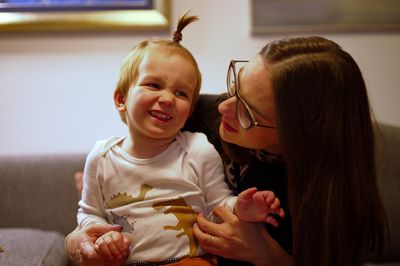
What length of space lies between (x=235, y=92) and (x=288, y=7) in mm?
1150

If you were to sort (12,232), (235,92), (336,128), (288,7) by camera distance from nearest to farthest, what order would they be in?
(336,128) → (235,92) → (12,232) → (288,7)

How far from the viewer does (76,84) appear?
2168 mm

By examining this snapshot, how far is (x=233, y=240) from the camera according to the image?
1.13m

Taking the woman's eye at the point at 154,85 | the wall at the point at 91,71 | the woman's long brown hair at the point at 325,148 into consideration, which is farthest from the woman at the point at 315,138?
the wall at the point at 91,71

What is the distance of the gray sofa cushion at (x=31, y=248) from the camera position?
1483 mm

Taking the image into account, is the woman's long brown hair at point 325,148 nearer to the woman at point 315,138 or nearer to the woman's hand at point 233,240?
the woman at point 315,138

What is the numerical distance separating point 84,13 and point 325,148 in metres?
1.45

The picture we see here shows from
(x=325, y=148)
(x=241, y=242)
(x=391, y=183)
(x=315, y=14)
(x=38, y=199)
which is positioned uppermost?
(x=315, y=14)

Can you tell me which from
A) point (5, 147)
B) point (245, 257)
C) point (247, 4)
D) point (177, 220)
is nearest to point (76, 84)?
point (5, 147)

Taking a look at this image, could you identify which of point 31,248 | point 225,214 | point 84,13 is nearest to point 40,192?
point 31,248

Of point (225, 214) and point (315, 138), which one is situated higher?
point (315, 138)

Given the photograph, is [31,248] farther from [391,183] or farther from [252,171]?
[391,183]

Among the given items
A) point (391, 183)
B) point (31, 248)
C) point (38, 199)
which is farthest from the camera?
point (38, 199)

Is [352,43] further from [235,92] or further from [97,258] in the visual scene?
[97,258]
